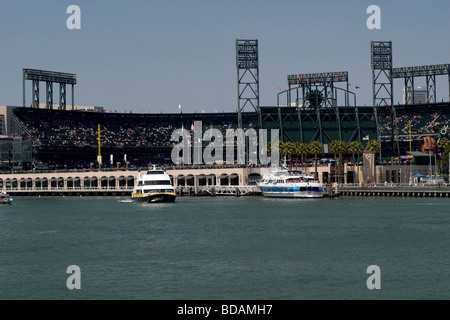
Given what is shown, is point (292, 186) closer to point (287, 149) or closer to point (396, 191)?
point (396, 191)

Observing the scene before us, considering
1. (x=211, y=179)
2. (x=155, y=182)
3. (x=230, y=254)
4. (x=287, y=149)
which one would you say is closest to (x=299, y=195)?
(x=155, y=182)

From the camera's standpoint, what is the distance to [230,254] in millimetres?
67125

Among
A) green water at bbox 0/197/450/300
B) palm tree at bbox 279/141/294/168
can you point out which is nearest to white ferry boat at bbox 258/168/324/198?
green water at bbox 0/197/450/300

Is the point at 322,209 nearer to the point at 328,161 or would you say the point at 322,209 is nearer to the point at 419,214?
the point at 419,214

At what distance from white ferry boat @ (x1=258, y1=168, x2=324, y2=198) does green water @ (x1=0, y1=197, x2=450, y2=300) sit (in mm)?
33280

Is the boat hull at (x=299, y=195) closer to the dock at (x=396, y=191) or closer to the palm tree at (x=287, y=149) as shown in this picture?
the dock at (x=396, y=191)

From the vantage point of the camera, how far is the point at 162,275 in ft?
187

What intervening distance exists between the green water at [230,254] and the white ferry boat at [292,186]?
1310 inches

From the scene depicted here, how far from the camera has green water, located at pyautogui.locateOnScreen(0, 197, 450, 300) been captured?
51.6 meters

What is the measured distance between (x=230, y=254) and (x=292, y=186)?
80.9 metres

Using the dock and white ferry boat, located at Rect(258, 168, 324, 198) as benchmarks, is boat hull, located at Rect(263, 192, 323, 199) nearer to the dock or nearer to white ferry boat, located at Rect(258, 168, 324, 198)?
white ferry boat, located at Rect(258, 168, 324, 198)
